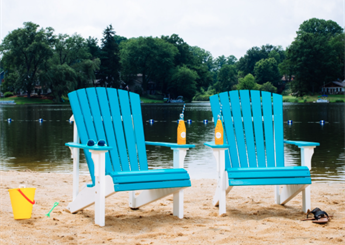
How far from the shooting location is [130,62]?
233 ft

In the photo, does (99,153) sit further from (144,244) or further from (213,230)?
(213,230)

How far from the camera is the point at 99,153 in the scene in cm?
349

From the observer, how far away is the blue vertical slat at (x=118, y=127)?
13.3 feet

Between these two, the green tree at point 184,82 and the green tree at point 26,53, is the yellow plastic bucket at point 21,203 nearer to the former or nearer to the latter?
the green tree at point 26,53

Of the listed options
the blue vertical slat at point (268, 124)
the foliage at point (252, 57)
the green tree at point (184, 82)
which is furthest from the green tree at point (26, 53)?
the foliage at point (252, 57)

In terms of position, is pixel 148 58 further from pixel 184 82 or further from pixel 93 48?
pixel 93 48

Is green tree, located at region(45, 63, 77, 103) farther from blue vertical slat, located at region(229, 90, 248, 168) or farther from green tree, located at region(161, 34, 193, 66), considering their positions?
blue vertical slat, located at region(229, 90, 248, 168)

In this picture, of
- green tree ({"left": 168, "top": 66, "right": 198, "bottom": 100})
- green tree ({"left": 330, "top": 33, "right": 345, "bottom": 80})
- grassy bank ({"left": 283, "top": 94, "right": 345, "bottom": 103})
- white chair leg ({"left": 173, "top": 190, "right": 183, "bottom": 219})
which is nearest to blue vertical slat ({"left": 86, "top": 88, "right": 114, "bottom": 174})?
white chair leg ({"left": 173, "top": 190, "right": 183, "bottom": 219})

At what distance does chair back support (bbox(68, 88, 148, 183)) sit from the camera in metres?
3.98

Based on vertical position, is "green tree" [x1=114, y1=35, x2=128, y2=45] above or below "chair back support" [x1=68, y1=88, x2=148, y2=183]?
above

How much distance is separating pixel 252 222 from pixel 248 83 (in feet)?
286

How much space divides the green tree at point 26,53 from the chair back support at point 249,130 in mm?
53866

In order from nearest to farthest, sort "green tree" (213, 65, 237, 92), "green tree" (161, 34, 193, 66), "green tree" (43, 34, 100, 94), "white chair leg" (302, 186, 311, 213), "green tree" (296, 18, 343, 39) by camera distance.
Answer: "white chair leg" (302, 186, 311, 213) < "green tree" (43, 34, 100, 94) < "green tree" (161, 34, 193, 66) < "green tree" (296, 18, 343, 39) < "green tree" (213, 65, 237, 92)

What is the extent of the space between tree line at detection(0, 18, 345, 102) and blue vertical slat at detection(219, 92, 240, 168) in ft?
170
